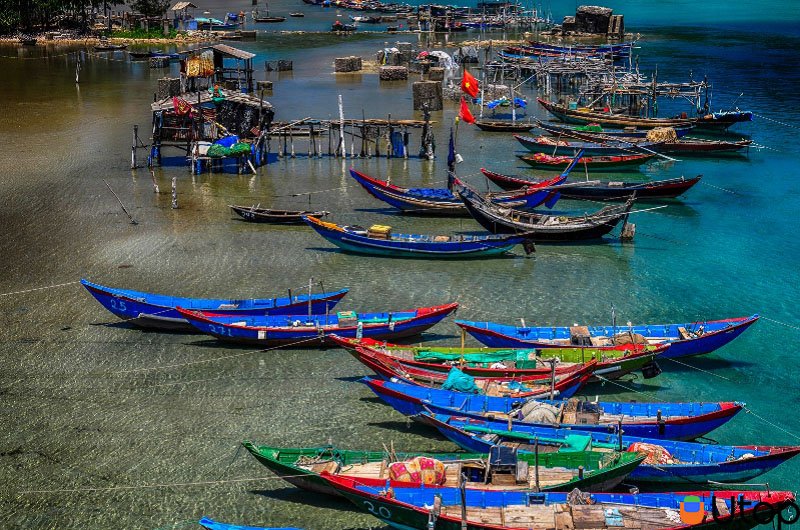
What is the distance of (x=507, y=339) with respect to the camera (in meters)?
27.2

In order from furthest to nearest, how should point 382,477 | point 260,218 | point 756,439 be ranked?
point 260,218
point 756,439
point 382,477

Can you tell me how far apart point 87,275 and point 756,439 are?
23658 mm

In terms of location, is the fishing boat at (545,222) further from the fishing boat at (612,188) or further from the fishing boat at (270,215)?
the fishing boat at (270,215)

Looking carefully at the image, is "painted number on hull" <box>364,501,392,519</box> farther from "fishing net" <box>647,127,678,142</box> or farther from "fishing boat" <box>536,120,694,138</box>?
"fishing net" <box>647,127,678,142</box>

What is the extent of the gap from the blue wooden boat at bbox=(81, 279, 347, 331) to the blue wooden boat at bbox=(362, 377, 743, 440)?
675 centimetres

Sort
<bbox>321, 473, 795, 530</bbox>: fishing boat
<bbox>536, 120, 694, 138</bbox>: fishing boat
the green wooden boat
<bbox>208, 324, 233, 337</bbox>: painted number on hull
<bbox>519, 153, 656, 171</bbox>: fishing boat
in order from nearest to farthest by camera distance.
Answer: <bbox>321, 473, 795, 530</bbox>: fishing boat → the green wooden boat → <bbox>208, 324, 233, 337</bbox>: painted number on hull → <bbox>519, 153, 656, 171</bbox>: fishing boat → <bbox>536, 120, 694, 138</bbox>: fishing boat

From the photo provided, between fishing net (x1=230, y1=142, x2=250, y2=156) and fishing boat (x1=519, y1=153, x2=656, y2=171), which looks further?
fishing boat (x1=519, y1=153, x2=656, y2=171)

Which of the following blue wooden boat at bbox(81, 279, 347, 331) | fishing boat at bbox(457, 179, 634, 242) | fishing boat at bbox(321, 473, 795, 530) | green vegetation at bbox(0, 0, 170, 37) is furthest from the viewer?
green vegetation at bbox(0, 0, 170, 37)

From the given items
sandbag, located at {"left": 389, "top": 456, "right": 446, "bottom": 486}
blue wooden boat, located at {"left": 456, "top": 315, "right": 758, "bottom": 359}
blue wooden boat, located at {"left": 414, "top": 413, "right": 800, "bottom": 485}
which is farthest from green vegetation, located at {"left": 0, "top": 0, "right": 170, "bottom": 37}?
sandbag, located at {"left": 389, "top": 456, "right": 446, "bottom": 486}

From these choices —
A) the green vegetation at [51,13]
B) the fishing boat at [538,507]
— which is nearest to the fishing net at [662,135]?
the fishing boat at [538,507]

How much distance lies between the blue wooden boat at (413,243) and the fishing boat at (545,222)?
173 cm

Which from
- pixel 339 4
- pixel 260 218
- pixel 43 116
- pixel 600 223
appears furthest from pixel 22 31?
pixel 600 223

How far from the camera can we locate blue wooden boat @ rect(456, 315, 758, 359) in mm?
27109

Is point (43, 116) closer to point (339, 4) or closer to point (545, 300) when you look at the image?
point (545, 300)
